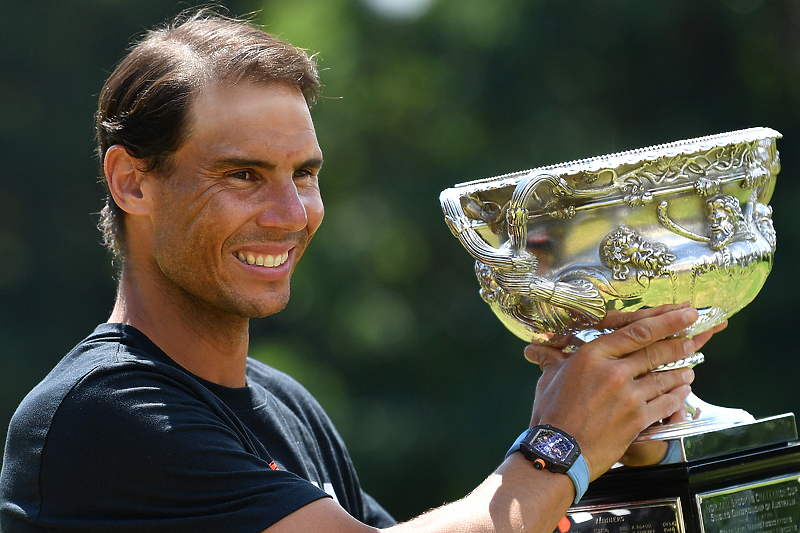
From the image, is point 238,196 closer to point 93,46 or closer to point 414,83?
point 414,83

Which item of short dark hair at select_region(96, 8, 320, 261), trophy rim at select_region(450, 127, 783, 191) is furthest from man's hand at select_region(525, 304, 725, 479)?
short dark hair at select_region(96, 8, 320, 261)

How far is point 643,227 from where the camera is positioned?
1.93 meters

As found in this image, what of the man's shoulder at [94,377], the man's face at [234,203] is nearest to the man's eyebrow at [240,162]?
the man's face at [234,203]

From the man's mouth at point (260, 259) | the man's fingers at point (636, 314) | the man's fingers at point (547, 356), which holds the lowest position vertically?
the man's fingers at point (547, 356)

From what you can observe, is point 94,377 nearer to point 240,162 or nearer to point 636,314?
point 240,162

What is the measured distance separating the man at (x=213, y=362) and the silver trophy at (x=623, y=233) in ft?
0.30

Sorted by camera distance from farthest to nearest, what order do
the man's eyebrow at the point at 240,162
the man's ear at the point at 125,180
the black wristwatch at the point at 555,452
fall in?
the man's ear at the point at 125,180 → the man's eyebrow at the point at 240,162 → the black wristwatch at the point at 555,452

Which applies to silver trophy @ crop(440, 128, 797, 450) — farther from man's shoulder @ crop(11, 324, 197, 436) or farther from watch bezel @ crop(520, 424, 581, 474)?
man's shoulder @ crop(11, 324, 197, 436)

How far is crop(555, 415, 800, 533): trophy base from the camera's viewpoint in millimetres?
1944

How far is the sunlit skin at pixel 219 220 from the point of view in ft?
6.63

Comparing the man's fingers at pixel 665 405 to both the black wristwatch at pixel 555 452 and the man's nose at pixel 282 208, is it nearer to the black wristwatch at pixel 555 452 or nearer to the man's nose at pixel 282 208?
the black wristwatch at pixel 555 452

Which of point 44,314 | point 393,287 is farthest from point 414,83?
point 44,314

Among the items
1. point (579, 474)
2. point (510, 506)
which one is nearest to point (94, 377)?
point (510, 506)

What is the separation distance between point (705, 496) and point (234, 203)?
49.4 inches
